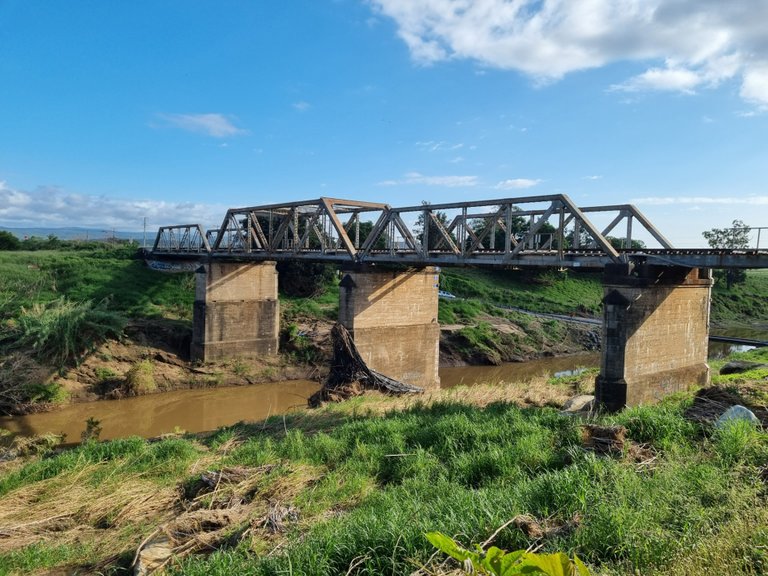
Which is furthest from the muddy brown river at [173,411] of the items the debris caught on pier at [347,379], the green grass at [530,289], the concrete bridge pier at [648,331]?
the green grass at [530,289]

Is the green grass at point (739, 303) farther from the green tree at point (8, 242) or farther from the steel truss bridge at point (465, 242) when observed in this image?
Answer: the green tree at point (8, 242)

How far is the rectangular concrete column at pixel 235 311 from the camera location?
28.3 meters

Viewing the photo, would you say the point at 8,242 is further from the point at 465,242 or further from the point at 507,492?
the point at 507,492

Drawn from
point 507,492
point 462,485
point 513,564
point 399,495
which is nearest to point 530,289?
point 462,485

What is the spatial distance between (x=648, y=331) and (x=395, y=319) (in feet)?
34.6

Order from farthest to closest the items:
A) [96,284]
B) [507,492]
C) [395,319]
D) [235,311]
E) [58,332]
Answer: [96,284]
[235,311]
[58,332]
[395,319]
[507,492]

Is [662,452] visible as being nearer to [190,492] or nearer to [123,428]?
[190,492]

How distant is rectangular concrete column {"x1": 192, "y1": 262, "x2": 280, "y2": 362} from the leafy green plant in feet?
89.0

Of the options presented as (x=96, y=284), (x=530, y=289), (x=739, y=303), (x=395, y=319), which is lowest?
(x=395, y=319)

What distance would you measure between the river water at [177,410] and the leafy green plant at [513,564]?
1518 centimetres

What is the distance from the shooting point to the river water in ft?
66.7

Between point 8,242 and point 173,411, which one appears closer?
point 173,411

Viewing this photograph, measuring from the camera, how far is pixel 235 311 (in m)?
29.3

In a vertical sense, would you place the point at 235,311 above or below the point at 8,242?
below
